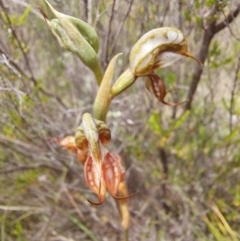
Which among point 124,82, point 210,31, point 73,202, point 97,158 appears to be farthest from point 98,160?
point 73,202

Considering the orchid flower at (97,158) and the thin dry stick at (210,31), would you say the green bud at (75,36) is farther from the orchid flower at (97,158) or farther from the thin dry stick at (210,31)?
the thin dry stick at (210,31)

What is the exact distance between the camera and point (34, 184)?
170 centimetres

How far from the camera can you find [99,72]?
3.12 ft

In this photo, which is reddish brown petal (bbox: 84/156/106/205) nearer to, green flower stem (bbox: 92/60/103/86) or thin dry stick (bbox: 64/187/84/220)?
green flower stem (bbox: 92/60/103/86)

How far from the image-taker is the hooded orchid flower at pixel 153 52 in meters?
0.92

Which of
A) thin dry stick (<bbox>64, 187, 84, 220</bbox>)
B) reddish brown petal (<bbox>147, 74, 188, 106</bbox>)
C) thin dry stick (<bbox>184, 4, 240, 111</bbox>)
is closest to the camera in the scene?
reddish brown petal (<bbox>147, 74, 188, 106</bbox>)

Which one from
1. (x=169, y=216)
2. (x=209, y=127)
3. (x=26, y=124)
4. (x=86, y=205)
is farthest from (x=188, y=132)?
(x=26, y=124)

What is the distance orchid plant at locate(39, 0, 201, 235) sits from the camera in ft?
2.86

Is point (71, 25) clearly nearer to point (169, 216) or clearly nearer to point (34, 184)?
point (34, 184)

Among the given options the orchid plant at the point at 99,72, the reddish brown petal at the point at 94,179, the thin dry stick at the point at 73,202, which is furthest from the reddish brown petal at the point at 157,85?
the thin dry stick at the point at 73,202

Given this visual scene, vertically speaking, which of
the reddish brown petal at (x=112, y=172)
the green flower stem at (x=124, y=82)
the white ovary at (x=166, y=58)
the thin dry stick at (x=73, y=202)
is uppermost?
the white ovary at (x=166, y=58)

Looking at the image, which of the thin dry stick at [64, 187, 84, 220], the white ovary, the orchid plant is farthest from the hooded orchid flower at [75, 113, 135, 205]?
the thin dry stick at [64, 187, 84, 220]

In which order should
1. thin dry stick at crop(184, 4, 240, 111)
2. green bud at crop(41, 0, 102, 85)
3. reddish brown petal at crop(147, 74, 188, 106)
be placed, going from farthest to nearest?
thin dry stick at crop(184, 4, 240, 111) < reddish brown petal at crop(147, 74, 188, 106) < green bud at crop(41, 0, 102, 85)

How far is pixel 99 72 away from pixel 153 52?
137mm
